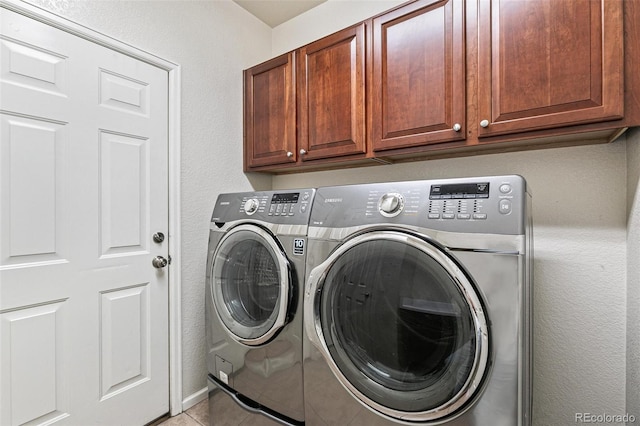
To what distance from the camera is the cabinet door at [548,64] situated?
3.43ft

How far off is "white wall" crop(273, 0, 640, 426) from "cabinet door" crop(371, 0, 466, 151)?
438 millimetres

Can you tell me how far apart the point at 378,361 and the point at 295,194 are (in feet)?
2.44

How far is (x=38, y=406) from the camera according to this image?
1289mm

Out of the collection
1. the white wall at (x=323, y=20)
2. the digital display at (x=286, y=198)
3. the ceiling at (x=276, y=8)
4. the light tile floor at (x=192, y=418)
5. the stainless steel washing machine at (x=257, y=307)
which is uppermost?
the ceiling at (x=276, y=8)

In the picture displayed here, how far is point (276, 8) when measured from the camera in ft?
7.07

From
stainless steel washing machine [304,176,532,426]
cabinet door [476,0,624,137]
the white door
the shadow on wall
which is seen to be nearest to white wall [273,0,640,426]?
the shadow on wall

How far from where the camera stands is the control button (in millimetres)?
879

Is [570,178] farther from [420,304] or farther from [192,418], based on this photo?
[192,418]

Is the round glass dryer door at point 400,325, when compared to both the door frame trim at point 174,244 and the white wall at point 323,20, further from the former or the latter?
the white wall at point 323,20

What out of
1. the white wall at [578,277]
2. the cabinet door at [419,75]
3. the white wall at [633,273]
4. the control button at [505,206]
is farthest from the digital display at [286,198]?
the white wall at [633,273]

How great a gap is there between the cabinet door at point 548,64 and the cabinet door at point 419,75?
0.31ft

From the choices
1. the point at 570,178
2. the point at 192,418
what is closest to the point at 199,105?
the point at 192,418

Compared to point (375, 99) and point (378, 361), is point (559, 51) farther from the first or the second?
point (378, 361)

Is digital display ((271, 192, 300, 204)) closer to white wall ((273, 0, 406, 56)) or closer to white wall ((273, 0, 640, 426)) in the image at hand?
white wall ((273, 0, 640, 426))
